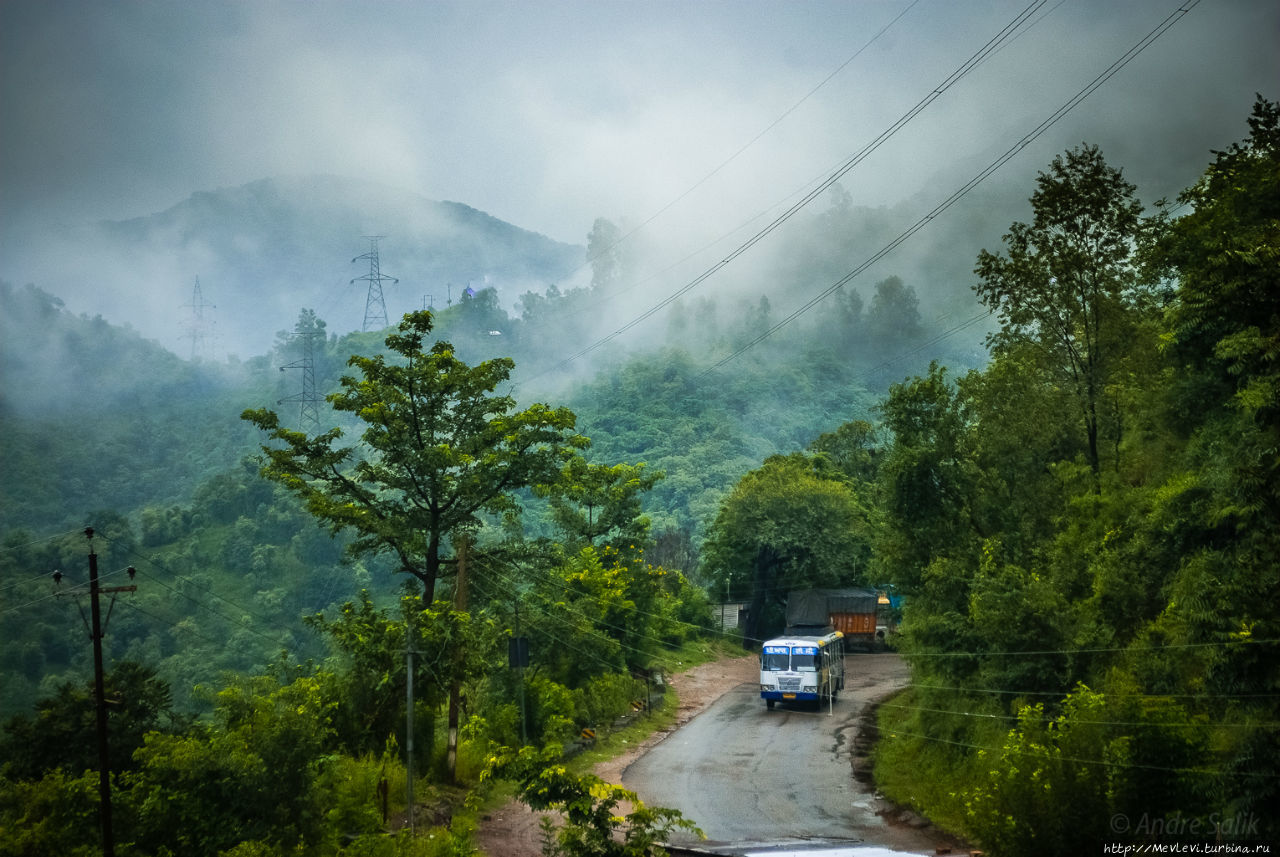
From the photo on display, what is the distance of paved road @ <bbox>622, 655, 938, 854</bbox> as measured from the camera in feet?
68.3

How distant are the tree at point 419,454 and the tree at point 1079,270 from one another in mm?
14199

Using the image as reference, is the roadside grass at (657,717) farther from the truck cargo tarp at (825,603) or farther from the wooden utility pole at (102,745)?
the wooden utility pole at (102,745)

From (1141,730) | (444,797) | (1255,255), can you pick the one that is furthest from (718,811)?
(1255,255)

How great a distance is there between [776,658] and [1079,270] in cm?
1914

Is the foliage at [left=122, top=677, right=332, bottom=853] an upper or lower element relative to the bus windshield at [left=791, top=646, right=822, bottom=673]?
upper

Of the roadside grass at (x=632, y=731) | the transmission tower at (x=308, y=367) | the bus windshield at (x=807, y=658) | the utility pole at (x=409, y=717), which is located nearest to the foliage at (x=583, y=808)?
the roadside grass at (x=632, y=731)

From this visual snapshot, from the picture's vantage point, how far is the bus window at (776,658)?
1510 inches

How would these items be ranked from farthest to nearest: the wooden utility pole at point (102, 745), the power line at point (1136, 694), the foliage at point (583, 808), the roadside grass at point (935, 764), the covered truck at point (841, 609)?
the covered truck at point (841, 609) < the roadside grass at point (935, 764) < the wooden utility pole at point (102, 745) < the power line at point (1136, 694) < the foliage at point (583, 808)

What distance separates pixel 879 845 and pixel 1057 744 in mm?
4304

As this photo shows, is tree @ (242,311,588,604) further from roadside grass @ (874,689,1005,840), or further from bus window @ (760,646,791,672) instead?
bus window @ (760,646,791,672)

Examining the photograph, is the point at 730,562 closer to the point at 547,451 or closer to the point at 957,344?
the point at 547,451

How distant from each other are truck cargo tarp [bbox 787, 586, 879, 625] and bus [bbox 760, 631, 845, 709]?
16.4m

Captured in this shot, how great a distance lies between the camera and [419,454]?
26516 millimetres

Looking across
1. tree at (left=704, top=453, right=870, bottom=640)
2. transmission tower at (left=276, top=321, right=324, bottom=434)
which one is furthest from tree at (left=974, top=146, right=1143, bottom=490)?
transmission tower at (left=276, top=321, right=324, bottom=434)
